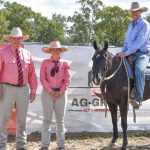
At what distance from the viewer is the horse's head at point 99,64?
23.5 ft

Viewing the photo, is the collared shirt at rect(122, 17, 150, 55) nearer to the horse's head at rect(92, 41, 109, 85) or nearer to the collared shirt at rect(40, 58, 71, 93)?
the horse's head at rect(92, 41, 109, 85)

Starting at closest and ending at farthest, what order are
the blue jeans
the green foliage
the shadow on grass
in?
the blue jeans → the shadow on grass → the green foliage

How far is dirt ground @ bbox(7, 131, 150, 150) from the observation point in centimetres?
805

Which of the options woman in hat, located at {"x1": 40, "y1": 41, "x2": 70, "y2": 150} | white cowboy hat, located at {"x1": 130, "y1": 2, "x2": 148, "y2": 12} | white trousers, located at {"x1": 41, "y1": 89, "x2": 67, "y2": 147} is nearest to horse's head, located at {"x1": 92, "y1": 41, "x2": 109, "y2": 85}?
woman in hat, located at {"x1": 40, "y1": 41, "x2": 70, "y2": 150}

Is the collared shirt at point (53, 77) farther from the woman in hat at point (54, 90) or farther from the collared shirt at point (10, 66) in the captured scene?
the collared shirt at point (10, 66)

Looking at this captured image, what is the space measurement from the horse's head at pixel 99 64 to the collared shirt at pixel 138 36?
593 mm

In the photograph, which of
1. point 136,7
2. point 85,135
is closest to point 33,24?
point 85,135

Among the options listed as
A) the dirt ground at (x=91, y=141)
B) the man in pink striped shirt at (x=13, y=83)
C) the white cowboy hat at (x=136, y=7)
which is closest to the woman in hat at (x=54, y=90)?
the man in pink striped shirt at (x=13, y=83)

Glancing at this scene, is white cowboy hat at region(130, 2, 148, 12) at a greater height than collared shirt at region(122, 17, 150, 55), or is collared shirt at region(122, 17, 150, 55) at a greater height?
white cowboy hat at region(130, 2, 148, 12)

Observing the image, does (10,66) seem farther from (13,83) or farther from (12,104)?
(12,104)

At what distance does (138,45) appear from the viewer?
7723 millimetres

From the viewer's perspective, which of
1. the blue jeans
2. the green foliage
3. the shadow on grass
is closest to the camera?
the blue jeans

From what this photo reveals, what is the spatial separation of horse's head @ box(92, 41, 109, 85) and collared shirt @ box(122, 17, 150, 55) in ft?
1.94

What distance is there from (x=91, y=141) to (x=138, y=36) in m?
2.43
